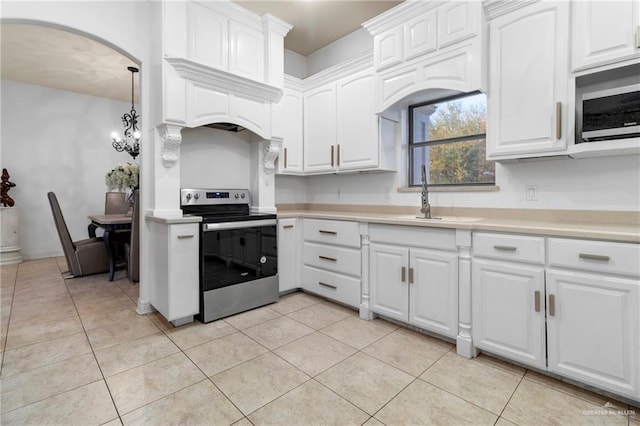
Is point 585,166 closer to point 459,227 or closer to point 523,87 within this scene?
point 523,87

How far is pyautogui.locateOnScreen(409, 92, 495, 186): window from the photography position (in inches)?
110

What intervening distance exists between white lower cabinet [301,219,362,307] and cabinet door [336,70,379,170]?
2.34 feet

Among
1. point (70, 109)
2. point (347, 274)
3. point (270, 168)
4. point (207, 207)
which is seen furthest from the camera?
point (70, 109)

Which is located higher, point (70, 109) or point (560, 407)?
point (70, 109)

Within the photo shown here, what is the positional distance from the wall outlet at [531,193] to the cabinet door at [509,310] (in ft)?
2.40

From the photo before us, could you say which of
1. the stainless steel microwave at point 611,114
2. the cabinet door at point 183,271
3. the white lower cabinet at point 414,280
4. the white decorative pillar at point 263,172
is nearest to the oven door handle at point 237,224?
the cabinet door at point 183,271

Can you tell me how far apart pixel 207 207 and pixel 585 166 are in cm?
314

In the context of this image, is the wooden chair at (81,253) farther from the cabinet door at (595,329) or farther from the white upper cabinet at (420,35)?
the cabinet door at (595,329)

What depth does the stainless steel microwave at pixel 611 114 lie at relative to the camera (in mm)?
1798

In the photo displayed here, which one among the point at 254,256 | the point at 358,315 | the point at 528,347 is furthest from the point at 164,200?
the point at 528,347

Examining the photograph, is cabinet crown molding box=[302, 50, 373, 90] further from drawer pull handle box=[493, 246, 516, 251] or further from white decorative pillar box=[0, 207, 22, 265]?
white decorative pillar box=[0, 207, 22, 265]

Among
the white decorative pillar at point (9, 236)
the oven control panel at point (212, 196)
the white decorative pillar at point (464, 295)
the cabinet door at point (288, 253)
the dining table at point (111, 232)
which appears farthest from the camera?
the white decorative pillar at point (9, 236)

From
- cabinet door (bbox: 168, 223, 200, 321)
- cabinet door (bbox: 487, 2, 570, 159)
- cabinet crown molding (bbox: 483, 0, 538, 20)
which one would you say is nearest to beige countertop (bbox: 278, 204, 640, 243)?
cabinet door (bbox: 487, 2, 570, 159)

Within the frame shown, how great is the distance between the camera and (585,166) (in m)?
2.15
